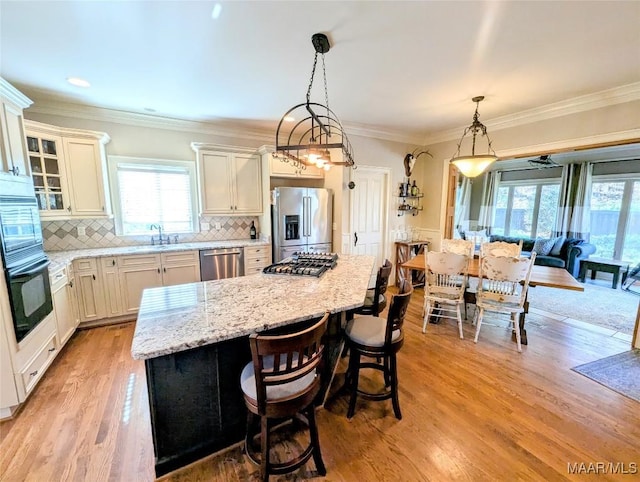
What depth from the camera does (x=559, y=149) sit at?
11.3ft

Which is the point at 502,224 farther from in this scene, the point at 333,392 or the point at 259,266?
the point at 333,392

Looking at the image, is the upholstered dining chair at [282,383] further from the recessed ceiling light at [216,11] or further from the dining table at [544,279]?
the dining table at [544,279]

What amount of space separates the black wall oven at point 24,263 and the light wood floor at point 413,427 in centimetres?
65

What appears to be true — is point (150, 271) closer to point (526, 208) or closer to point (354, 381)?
point (354, 381)

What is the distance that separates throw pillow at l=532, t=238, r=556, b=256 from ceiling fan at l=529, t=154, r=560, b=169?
1791mm

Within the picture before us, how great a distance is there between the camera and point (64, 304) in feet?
9.57

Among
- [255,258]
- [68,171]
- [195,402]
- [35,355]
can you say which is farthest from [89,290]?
[195,402]

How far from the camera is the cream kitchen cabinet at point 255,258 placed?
415cm

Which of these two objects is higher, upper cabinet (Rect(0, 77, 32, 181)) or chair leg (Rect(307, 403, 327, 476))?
upper cabinet (Rect(0, 77, 32, 181))

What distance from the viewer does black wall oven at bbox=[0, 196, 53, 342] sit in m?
1.99

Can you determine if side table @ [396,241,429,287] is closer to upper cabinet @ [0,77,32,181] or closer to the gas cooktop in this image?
the gas cooktop

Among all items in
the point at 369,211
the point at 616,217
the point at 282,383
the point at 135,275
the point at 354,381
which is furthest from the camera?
the point at 616,217

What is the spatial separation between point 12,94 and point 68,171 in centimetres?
111

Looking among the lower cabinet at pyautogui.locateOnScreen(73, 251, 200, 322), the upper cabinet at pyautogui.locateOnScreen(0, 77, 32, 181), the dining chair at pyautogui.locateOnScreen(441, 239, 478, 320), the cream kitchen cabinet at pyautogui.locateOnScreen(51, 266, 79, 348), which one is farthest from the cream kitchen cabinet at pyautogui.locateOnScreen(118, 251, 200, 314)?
the dining chair at pyautogui.locateOnScreen(441, 239, 478, 320)
